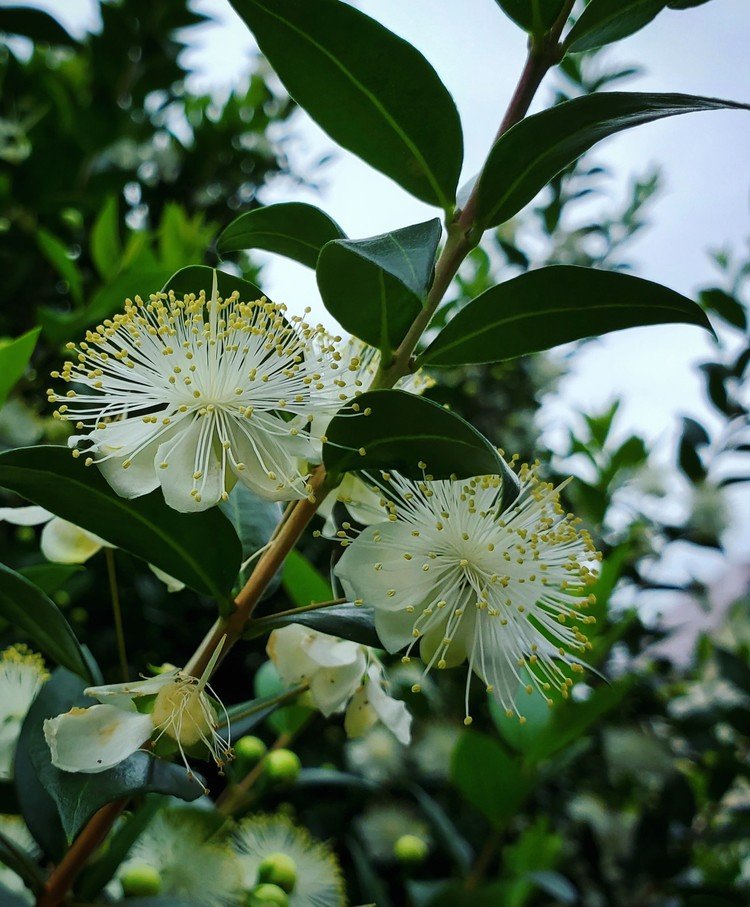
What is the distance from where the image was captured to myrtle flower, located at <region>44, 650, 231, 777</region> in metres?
0.53

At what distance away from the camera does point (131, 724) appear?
554 mm

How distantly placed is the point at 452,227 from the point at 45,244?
1.10 metres

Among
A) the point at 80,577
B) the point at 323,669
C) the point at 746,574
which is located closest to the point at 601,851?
the point at 746,574

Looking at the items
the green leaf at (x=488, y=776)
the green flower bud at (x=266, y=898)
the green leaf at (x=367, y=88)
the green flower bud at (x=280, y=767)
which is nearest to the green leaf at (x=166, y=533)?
the green leaf at (x=367, y=88)

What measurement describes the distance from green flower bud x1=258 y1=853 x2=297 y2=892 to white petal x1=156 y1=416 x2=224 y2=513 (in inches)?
22.0

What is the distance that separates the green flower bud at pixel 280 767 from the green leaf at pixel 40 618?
49 centimetres

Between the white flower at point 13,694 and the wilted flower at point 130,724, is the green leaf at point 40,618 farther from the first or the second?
the white flower at point 13,694

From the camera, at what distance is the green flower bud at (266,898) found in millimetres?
849

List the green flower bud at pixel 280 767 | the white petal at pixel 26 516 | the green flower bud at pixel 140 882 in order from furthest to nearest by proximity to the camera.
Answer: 1. the green flower bud at pixel 280 767
2. the green flower bud at pixel 140 882
3. the white petal at pixel 26 516

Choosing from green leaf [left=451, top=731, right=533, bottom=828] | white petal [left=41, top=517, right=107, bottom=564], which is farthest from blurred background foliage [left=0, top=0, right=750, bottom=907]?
white petal [left=41, top=517, right=107, bottom=564]

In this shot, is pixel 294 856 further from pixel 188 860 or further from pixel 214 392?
pixel 214 392

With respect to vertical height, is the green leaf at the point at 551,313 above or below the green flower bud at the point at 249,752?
above

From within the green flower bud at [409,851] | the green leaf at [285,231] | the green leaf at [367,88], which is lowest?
the green flower bud at [409,851]

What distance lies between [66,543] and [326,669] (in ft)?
0.84
